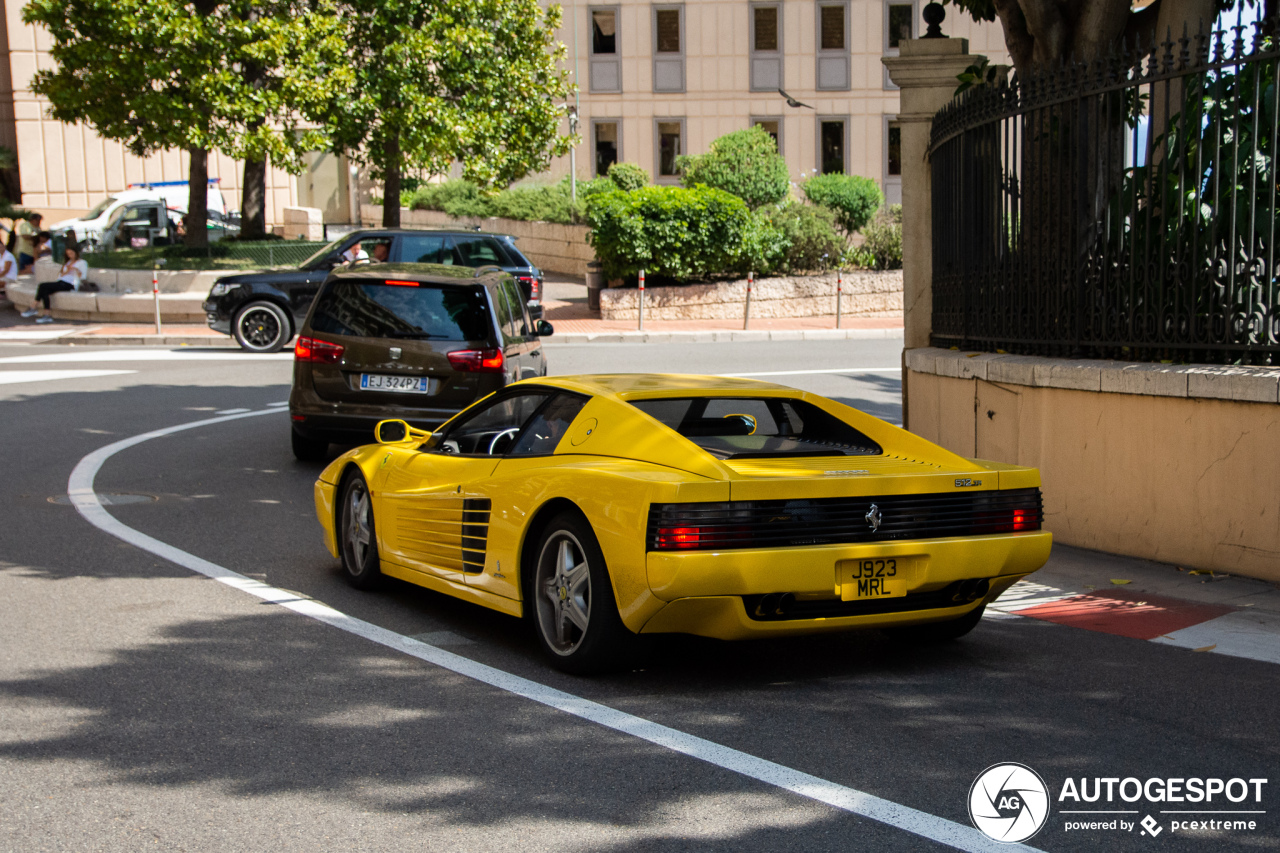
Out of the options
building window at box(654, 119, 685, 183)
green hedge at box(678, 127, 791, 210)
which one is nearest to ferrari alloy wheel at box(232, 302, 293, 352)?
green hedge at box(678, 127, 791, 210)

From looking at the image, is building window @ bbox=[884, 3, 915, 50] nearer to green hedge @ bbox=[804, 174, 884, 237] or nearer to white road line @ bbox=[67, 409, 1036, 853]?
green hedge @ bbox=[804, 174, 884, 237]

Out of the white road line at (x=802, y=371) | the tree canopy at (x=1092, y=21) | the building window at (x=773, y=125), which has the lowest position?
the white road line at (x=802, y=371)

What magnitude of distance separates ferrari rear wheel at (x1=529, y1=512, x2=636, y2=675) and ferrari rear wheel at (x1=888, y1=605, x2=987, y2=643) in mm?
1449

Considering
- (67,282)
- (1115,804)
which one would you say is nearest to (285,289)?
(67,282)

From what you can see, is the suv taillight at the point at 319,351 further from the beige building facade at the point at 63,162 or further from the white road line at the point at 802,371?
the beige building facade at the point at 63,162

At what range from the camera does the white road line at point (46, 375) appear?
1739 cm

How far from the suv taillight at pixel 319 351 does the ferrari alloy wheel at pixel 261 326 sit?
10627 mm

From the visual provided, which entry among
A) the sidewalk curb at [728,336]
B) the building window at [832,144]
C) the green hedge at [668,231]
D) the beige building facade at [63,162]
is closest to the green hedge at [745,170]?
the green hedge at [668,231]

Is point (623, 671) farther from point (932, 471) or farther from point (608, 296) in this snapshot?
point (608, 296)

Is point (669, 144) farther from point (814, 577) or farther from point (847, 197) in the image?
point (814, 577)

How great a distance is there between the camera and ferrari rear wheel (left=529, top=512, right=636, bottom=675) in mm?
5324

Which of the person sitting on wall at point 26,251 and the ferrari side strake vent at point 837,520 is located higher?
the person sitting on wall at point 26,251

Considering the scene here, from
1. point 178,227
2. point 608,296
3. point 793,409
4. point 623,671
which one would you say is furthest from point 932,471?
point 178,227

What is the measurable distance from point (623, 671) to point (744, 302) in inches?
888
